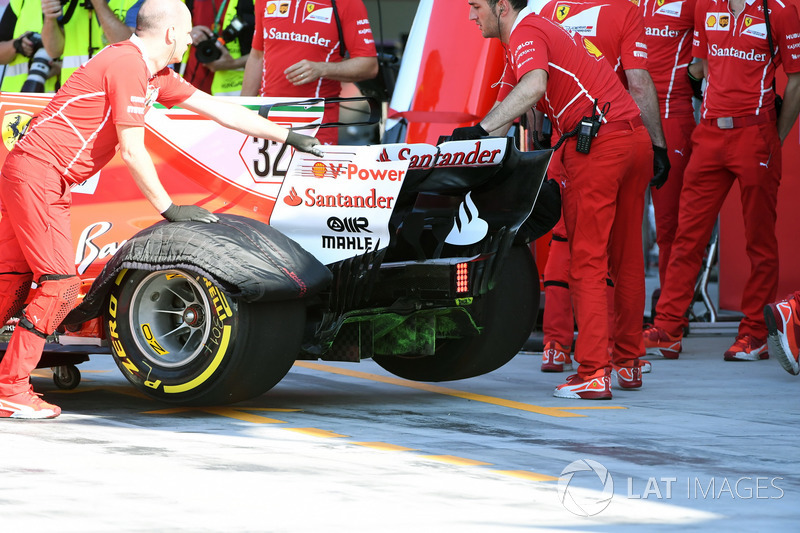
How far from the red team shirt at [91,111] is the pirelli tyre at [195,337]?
54 centimetres

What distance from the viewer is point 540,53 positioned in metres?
6.21

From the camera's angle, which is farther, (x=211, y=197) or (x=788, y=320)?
(x=788, y=320)

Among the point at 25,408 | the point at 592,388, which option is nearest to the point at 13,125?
the point at 25,408

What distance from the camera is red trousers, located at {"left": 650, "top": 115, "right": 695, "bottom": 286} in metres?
8.91

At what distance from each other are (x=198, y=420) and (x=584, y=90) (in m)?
2.45

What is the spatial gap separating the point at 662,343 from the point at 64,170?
14.2ft

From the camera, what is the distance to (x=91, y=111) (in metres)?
5.57

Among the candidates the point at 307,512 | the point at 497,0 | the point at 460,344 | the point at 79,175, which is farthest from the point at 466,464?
the point at 497,0

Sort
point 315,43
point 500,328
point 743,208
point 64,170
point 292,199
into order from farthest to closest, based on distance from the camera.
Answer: point 743,208 < point 315,43 < point 500,328 < point 292,199 < point 64,170

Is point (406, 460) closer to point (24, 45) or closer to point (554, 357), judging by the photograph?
point (554, 357)

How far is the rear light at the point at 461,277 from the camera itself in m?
5.67

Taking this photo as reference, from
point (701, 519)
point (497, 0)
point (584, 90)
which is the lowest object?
point (701, 519)

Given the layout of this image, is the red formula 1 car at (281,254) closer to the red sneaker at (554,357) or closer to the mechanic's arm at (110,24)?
the red sneaker at (554,357)

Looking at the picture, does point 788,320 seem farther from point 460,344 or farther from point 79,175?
point 79,175
